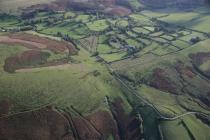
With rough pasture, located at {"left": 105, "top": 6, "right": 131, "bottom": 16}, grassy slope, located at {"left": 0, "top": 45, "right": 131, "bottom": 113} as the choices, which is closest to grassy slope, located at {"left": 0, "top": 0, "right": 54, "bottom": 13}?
rough pasture, located at {"left": 105, "top": 6, "right": 131, "bottom": 16}

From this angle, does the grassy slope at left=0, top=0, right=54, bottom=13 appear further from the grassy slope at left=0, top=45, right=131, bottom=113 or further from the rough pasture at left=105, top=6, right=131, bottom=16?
the grassy slope at left=0, top=45, right=131, bottom=113

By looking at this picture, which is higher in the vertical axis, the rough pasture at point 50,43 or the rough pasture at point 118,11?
the rough pasture at point 118,11

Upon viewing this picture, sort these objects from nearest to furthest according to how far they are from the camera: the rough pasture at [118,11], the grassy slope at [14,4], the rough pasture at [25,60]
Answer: the rough pasture at [25,60] → the grassy slope at [14,4] → the rough pasture at [118,11]

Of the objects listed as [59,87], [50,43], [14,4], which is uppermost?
[14,4]

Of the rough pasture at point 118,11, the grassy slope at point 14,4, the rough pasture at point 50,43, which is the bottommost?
the rough pasture at point 50,43

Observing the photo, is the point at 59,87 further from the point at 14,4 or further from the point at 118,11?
the point at 118,11

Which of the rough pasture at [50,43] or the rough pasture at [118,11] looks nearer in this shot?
the rough pasture at [50,43]

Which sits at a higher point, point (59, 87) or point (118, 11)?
point (118, 11)

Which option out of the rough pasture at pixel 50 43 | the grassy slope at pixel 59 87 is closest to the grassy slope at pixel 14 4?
the rough pasture at pixel 50 43

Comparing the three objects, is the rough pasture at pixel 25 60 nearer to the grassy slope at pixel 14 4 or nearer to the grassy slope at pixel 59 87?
the grassy slope at pixel 59 87

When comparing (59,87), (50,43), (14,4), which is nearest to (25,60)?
(59,87)

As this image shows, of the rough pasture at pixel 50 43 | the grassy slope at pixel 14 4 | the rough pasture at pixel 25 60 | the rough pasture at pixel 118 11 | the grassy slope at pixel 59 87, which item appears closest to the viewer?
the grassy slope at pixel 59 87
